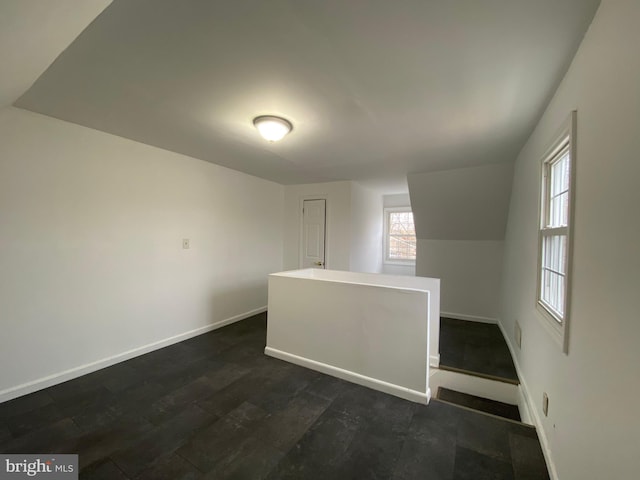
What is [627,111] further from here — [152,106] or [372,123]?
[152,106]

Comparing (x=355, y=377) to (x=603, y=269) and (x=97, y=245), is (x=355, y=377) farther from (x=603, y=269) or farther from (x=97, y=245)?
(x=97, y=245)

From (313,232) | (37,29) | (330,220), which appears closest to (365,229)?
(330,220)

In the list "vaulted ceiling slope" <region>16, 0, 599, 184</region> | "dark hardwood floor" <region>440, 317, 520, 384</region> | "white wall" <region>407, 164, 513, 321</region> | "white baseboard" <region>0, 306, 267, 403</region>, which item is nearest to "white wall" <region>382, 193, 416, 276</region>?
"white wall" <region>407, 164, 513, 321</region>

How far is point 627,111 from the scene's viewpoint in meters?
0.95

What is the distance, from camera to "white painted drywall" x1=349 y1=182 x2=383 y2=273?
4645 mm

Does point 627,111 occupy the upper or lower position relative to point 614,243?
upper

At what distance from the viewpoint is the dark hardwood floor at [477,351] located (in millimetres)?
2740

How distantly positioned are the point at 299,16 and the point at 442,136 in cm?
182

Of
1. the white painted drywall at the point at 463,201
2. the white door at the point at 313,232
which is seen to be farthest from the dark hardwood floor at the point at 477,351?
the white door at the point at 313,232

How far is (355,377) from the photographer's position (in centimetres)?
247

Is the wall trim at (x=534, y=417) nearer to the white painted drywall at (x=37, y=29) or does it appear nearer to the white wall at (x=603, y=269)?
the white wall at (x=603, y=269)

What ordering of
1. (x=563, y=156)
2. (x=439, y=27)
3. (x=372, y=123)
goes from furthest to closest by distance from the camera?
(x=372, y=123)
(x=563, y=156)
(x=439, y=27)

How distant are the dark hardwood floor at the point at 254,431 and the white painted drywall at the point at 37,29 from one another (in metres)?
2.20

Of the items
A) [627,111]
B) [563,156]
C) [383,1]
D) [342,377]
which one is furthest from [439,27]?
[342,377]
